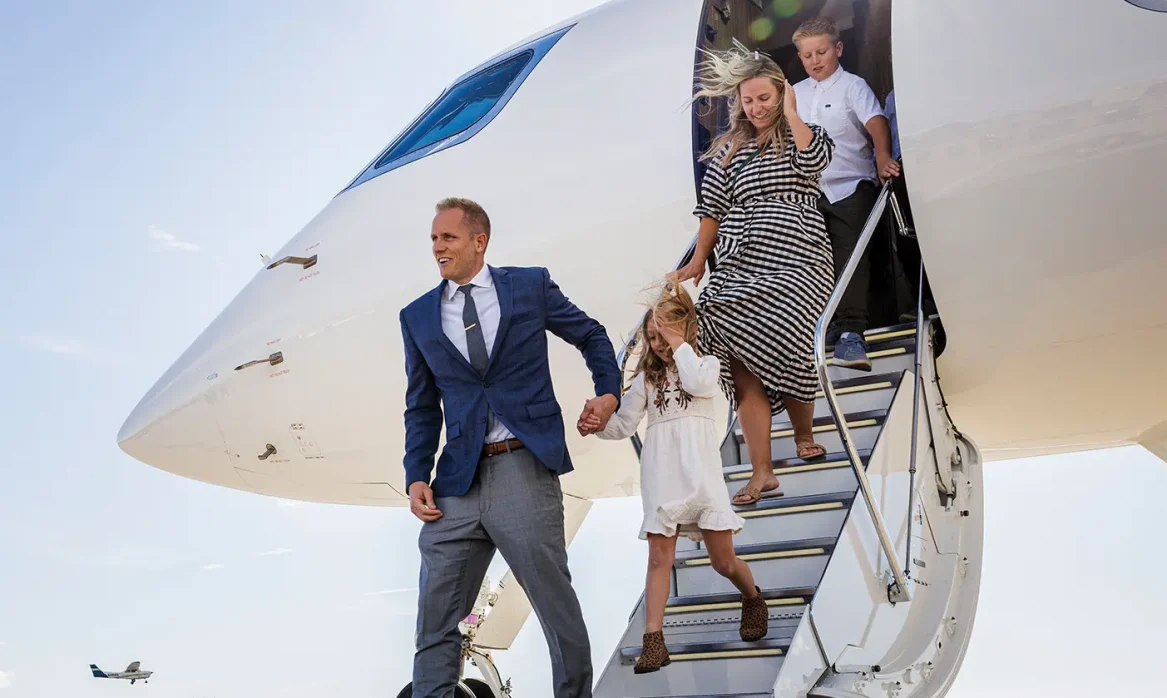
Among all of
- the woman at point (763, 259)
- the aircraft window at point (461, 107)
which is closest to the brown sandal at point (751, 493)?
the woman at point (763, 259)

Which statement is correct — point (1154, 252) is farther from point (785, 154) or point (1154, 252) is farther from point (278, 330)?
point (278, 330)

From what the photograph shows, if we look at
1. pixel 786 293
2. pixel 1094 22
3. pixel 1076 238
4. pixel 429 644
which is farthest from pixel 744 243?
pixel 429 644

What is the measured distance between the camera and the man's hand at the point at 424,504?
295 cm

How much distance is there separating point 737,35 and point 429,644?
3988 millimetres

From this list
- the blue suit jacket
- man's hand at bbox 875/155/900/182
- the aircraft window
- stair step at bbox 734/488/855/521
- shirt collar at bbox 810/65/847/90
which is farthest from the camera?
the aircraft window

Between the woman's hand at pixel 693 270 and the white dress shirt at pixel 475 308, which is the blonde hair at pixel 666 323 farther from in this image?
the woman's hand at pixel 693 270

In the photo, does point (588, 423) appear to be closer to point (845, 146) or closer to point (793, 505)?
point (793, 505)

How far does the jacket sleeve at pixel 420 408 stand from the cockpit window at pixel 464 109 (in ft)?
10.1

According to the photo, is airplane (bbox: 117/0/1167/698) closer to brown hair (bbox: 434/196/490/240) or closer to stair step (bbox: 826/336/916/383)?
stair step (bbox: 826/336/916/383)

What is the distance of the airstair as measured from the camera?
10.4 feet

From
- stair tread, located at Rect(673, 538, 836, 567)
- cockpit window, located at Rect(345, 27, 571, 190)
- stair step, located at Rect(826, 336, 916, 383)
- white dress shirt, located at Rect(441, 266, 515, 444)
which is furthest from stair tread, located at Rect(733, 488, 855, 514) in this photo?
cockpit window, located at Rect(345, 27, 571, 190)

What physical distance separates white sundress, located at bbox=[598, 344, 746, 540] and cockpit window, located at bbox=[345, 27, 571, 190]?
312 cm

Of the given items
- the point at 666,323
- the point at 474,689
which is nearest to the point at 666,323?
the point at 666,323

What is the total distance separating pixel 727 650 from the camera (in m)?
3.18
